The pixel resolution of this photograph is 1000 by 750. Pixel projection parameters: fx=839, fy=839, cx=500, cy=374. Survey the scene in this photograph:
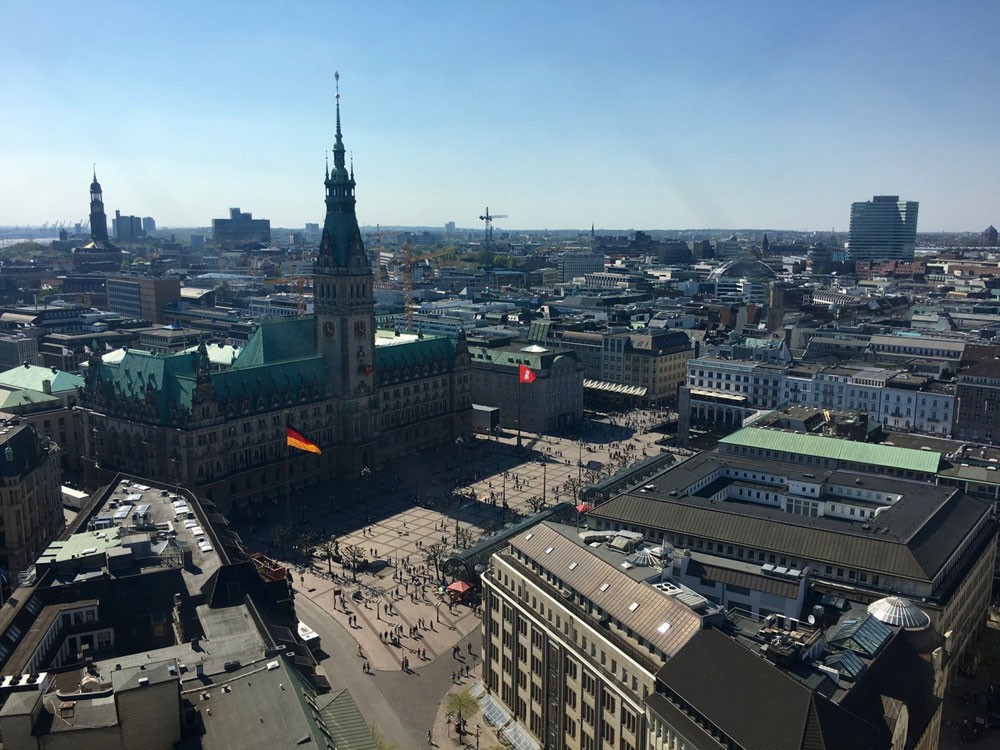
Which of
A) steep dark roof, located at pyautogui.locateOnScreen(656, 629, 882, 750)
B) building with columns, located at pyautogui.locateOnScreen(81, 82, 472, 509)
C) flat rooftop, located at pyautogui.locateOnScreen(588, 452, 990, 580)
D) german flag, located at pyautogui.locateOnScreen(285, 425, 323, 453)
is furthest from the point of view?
building with columns, located at pyautogui.locateOnScreen(81, 82, 472, 509)

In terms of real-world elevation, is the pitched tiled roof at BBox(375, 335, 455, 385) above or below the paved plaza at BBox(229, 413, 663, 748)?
above

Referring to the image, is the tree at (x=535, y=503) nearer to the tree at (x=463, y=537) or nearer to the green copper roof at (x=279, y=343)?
the tree at (x=463, y=537)

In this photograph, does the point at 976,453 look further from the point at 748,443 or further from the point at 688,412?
the point at 688,412

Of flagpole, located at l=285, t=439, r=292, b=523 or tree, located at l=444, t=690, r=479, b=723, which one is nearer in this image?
tree, located at l=444, t=690, r=479, b=723

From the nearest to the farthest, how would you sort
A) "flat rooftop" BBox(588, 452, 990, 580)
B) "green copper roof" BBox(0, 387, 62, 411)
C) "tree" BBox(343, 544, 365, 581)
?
"flat rooftop" BBox(588, 452, 990, 580) < "tree" BBox(343, 544, 365, 581) < "green copper roof" BBox(0, 387, 62, 411)

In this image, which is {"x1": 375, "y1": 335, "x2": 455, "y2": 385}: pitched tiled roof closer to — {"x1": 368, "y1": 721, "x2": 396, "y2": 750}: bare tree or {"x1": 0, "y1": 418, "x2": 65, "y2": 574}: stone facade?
{"x1": 0, "y1": 418, "x2": 65, "y2": 574}: stone facade

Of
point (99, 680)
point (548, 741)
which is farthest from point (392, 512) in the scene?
point (99, 680)

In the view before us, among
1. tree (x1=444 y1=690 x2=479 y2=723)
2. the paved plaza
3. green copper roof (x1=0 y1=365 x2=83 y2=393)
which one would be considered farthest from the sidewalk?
green copper roof (x1=0 y1=365 x2=83 y2=393)

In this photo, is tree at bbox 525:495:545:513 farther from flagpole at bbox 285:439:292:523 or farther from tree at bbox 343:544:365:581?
flagpole at bbox 285:439:292:523

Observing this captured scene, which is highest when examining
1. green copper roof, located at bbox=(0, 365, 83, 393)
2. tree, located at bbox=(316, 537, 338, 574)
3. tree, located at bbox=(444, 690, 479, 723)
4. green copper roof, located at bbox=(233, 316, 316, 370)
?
green copper roof, located at bbox=(233, 316, 316, 370)
